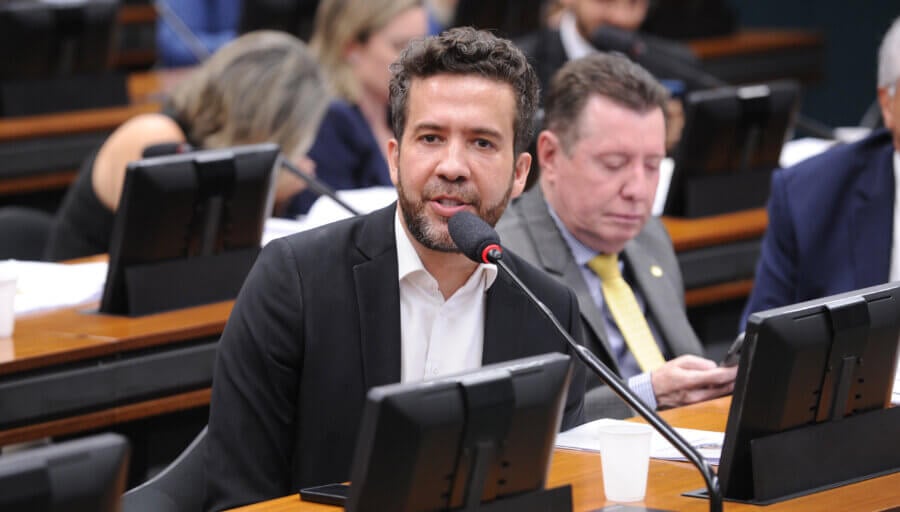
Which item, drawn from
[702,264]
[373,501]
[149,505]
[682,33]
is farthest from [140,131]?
[682,33]

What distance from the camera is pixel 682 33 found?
6.77 m

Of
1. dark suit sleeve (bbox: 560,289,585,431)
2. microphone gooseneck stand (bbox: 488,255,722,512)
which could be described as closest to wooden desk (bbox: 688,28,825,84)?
dark suit sleeve (bbox: 560,289,585,431)

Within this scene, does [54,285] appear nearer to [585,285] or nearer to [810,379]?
[585,285]

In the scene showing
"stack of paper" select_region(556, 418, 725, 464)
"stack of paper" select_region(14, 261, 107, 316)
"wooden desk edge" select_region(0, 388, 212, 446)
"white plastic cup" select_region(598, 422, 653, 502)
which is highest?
"white plastic cup" select_region(598, 422, 653, 502)

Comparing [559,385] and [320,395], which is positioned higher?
[559,385]

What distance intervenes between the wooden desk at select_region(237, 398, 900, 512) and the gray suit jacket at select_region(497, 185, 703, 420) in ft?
1.87

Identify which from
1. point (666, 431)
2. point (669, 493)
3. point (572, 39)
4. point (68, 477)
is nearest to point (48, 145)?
point (572, 39)

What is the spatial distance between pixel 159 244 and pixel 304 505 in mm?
1127

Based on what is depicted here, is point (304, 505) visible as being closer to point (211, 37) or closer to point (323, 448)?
point (323, 448)

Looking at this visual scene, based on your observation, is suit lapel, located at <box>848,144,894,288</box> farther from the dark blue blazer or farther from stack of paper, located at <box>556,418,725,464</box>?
the dark blue blazer

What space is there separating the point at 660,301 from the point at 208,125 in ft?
4.20

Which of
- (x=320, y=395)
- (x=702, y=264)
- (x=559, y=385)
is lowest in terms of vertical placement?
(x=702, y=264)

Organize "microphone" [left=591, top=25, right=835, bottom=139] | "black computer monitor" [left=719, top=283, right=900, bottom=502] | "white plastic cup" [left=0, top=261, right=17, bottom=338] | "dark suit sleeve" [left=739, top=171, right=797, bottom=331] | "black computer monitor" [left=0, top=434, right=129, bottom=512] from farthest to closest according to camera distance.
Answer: "microphone" [left=591, top=25, right=835, bottom=139]
"dark suit sleeve" [left=739, top=171, right=797, bottom=331]
"white plastic cup" [left=0, top=261, right=17, bottom=338]
"black computer monitor" [left=719, top=283, right=900, bottom=502]
"black computer monitor" [left=0, top=434, right=129, bottom=512]

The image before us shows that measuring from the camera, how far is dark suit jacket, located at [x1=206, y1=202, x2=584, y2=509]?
1.97m
